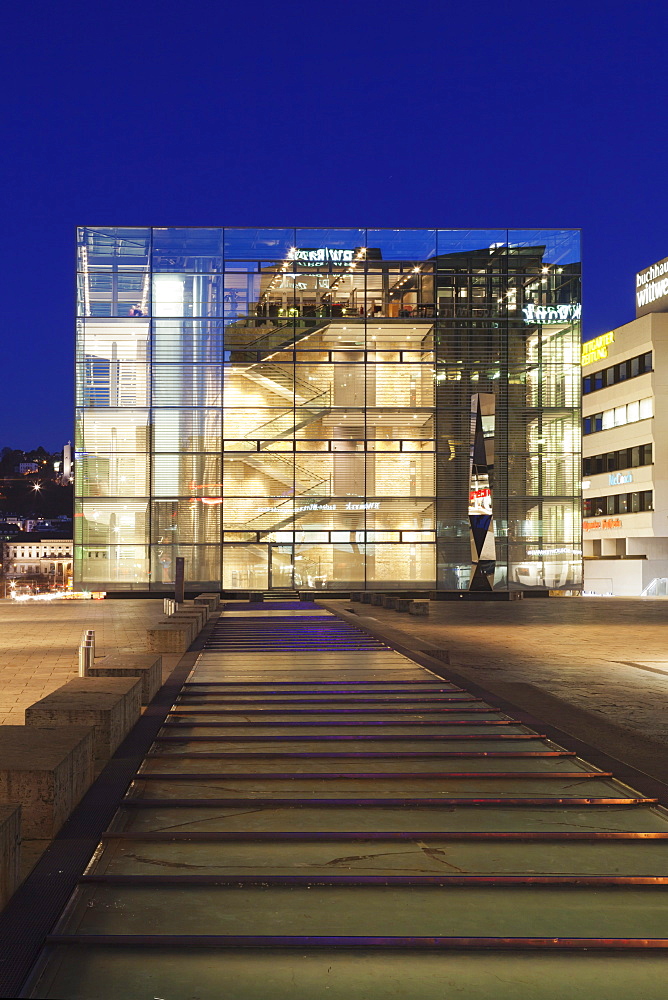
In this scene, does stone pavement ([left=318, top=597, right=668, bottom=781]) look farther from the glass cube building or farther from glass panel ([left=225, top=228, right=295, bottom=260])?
glass panel ([left=225, top=228, right=295, bottom=260])

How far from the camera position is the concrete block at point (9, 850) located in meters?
4.74

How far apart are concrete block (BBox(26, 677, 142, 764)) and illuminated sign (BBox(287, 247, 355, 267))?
4147 cm

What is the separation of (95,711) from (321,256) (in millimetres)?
42998

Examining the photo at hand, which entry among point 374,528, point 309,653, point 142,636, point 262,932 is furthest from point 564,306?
point 262,932

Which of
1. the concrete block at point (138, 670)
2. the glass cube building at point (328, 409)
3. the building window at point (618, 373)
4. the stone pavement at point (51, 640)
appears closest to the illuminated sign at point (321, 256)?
the glass cube building at point (328, 409)

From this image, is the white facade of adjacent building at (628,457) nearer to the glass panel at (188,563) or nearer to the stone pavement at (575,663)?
the stone pavement at (575,663)

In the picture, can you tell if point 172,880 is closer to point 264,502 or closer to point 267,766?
point 267,766

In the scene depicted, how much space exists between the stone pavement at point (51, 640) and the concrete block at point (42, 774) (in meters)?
4.06

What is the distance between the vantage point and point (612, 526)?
2908 inches

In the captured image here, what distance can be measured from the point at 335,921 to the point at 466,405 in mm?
44599

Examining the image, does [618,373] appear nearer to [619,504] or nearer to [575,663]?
[619,504]

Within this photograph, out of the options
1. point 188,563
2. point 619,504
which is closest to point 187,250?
point 188,563

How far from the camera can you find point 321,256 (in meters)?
48.7

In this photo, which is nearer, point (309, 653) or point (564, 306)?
point (309, 653)
